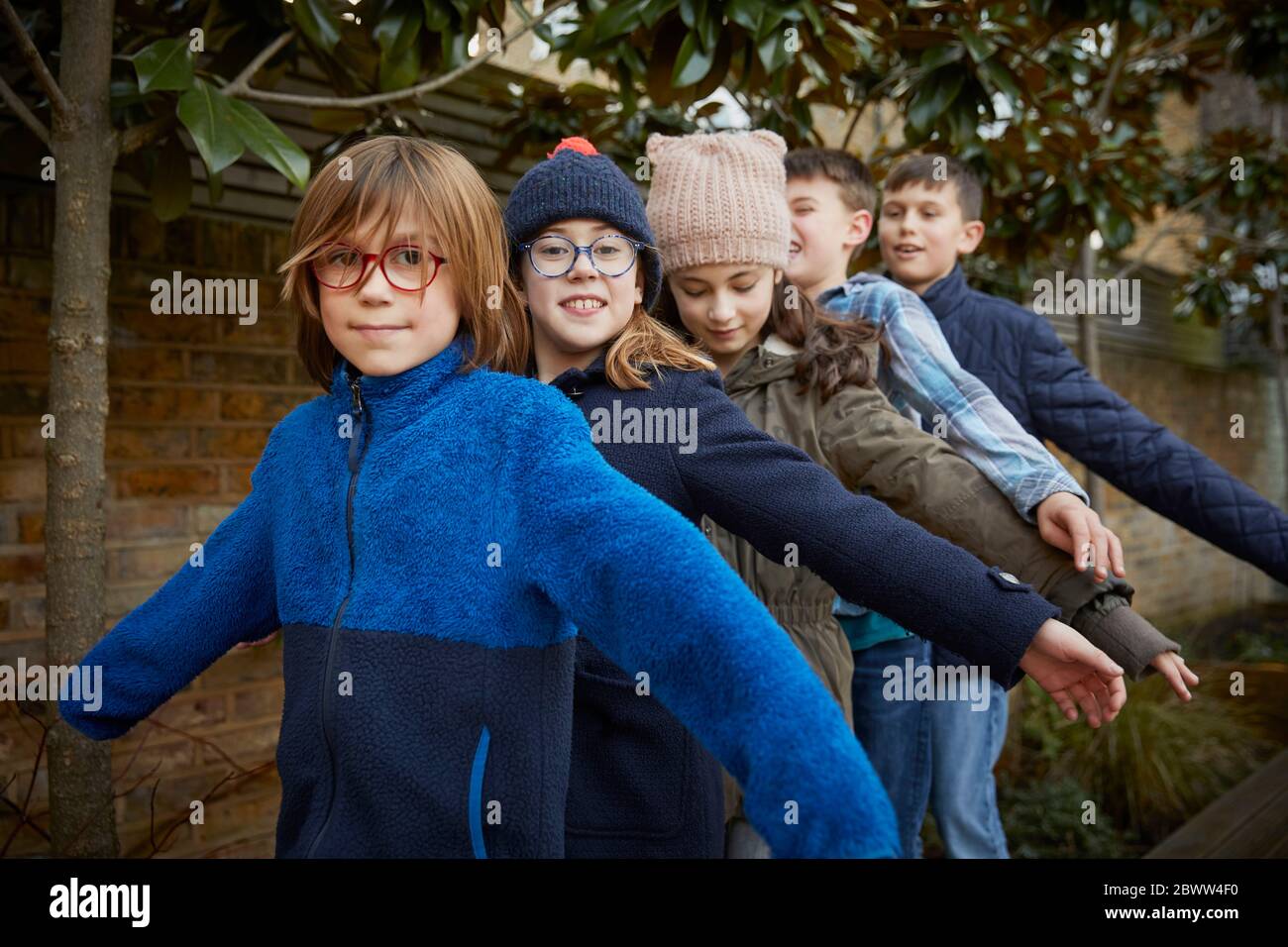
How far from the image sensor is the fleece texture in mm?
1367

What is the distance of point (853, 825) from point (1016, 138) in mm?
2794

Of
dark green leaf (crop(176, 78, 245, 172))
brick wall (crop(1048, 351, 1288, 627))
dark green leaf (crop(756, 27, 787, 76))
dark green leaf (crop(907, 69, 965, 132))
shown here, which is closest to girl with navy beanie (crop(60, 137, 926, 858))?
dark green leaf (crop(176, 78, 245, 172))

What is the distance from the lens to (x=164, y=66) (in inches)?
67.0

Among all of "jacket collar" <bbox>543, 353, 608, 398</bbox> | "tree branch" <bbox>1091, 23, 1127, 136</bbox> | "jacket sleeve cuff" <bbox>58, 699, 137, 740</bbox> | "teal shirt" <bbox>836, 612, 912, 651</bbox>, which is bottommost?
"jacket sleeve cuff" <bbox>58, 699, 137, 740</bbox>

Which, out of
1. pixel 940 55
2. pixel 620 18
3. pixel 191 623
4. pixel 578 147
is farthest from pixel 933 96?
pixel 191 623

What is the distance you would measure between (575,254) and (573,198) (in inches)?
3.1

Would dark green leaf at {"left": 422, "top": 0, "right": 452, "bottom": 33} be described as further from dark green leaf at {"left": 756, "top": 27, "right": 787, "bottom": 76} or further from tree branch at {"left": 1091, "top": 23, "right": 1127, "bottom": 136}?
tree branch at {"left": 1091, "top": 23, "right": 1127, "bottom": 136}

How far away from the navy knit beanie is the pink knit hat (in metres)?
0.21

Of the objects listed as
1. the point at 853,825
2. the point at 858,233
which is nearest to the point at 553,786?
the point at 853,825

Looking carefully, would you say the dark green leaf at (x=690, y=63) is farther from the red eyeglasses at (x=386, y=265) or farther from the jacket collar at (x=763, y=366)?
the red eyeglasses at (x=386, y=265)

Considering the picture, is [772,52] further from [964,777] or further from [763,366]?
[964,777]
